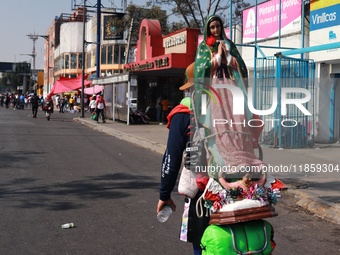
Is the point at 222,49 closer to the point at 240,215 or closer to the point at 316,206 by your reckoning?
the point at 240,215

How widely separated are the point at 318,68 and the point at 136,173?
7193 millimetres

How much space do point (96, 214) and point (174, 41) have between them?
19.1 metres

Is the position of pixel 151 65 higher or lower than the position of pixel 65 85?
higher

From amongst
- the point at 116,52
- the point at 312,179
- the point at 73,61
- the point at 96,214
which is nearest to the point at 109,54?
the point at 116,52

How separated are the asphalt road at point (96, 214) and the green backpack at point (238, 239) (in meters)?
2.48

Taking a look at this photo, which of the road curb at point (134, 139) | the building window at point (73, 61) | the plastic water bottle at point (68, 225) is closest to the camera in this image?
the plastic water bottle at point (68, 225)

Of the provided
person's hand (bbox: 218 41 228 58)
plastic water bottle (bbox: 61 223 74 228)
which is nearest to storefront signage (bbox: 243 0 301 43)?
plastic water bottle (bbox: 61 223 74 228)

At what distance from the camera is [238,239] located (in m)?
2.81

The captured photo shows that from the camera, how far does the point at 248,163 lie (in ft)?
9.46

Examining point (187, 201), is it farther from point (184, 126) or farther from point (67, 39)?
point (67, 39)

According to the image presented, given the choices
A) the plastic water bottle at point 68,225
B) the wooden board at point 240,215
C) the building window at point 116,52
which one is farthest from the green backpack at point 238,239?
the building window at point 116,52

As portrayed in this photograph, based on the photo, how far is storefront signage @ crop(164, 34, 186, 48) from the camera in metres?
23.9

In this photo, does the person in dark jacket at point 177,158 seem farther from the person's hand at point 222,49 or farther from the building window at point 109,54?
the building window at point 109,54

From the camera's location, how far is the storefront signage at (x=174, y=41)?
23934 mm
